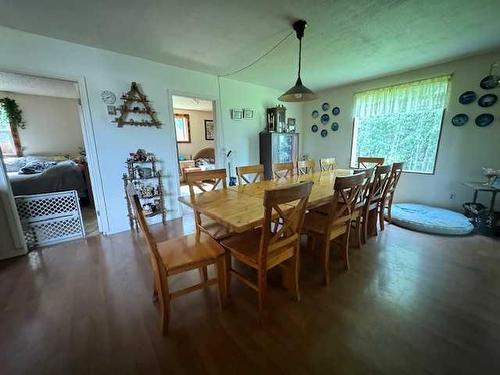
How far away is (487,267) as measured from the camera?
2023 mm

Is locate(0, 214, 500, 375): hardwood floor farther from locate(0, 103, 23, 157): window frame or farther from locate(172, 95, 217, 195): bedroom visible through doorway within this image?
locate(172, 95, 217, 195): bedroom visible through doorway

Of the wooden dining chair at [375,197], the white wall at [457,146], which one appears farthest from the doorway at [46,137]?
the white wall at [457,146]

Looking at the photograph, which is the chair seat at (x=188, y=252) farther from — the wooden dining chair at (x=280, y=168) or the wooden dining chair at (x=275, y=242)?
the wooden dining chair at (x=280, y=168)

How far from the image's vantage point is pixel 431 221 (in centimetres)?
284

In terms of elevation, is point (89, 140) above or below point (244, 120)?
below

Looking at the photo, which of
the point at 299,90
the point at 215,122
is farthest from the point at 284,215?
the point at 215,122

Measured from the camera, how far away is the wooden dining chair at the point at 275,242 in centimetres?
125

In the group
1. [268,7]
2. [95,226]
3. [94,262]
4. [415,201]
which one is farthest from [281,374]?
[415,201]

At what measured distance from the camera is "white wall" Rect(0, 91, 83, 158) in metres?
5.07

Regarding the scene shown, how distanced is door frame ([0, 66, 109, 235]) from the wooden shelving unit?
30cm

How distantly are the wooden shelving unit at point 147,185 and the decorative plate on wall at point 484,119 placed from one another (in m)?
4.85

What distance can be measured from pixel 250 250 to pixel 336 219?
2.76ft

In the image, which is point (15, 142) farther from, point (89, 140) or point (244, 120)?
point (244, 120)

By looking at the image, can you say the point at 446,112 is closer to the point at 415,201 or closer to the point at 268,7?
the point at 415,201
